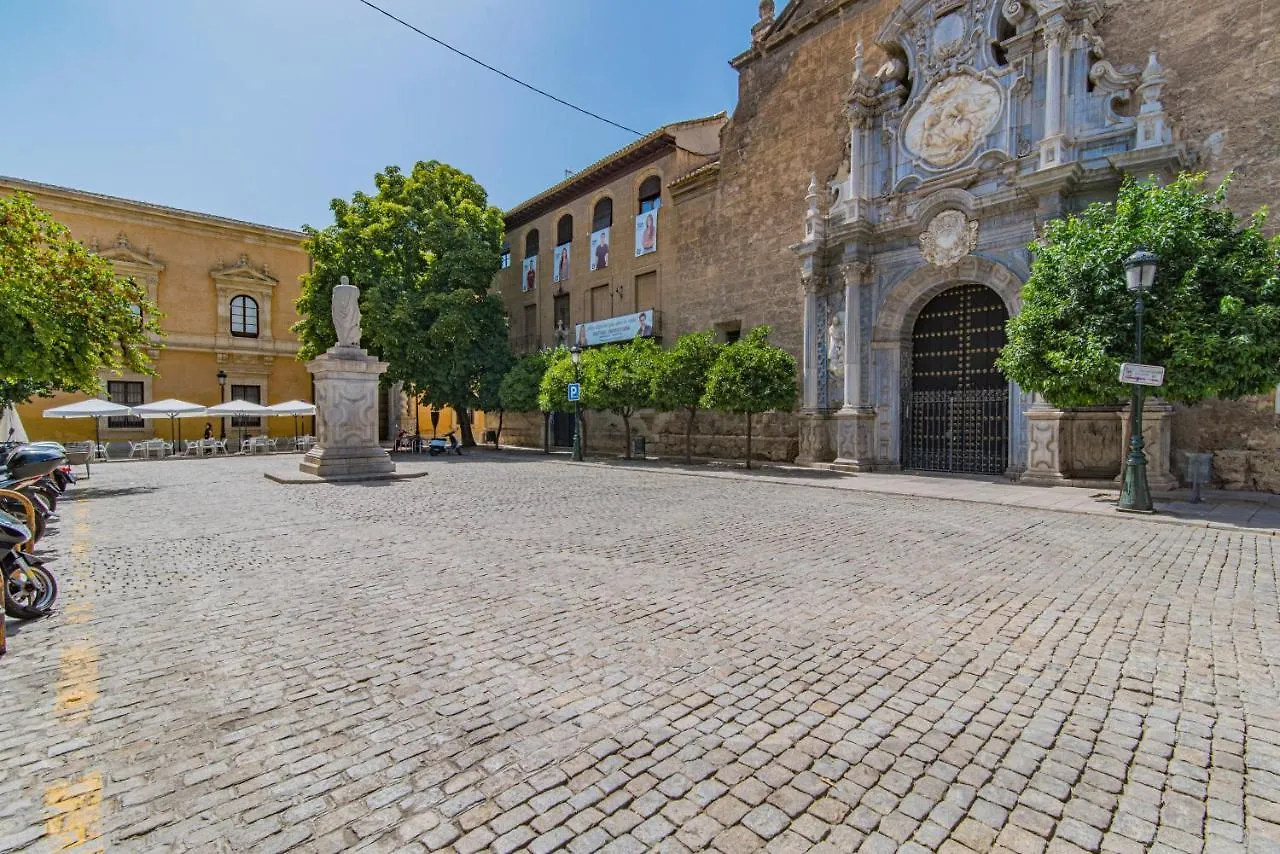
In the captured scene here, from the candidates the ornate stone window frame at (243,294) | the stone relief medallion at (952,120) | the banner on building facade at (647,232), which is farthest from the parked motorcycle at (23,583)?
the ornate stone window frame at (243,294)

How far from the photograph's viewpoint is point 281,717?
9.89 ft

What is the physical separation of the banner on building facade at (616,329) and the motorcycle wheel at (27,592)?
21.5 m

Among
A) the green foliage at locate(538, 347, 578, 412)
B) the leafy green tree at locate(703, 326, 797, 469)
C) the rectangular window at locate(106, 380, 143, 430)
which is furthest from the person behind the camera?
the rectangular window at locate(106, 380, 143, 430)

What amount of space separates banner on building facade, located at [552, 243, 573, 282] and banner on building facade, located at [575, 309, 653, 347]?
3.55 meters

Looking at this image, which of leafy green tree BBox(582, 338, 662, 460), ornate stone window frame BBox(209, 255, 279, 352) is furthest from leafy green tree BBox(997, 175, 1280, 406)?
ornate stone window frame BBox(209, 255, 279, 352)

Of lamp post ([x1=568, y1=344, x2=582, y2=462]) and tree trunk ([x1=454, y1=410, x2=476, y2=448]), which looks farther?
tree trunk ([x1=454, y1=410, x2=476, y2=448])

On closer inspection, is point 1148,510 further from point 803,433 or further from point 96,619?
point 96,619

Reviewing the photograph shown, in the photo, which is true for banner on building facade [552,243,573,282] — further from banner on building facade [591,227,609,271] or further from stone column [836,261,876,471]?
stone column [836,261,876,471]

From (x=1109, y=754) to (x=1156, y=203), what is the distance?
12.0m

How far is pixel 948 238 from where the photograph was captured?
16375mm

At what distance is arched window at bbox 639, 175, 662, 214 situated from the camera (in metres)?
27.3

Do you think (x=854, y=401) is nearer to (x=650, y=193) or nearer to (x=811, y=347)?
(x=811, y=347)

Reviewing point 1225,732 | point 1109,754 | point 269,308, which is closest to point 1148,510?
point 1225,732

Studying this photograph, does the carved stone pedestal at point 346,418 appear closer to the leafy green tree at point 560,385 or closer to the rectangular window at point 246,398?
the leafy green tree at point 560,385
